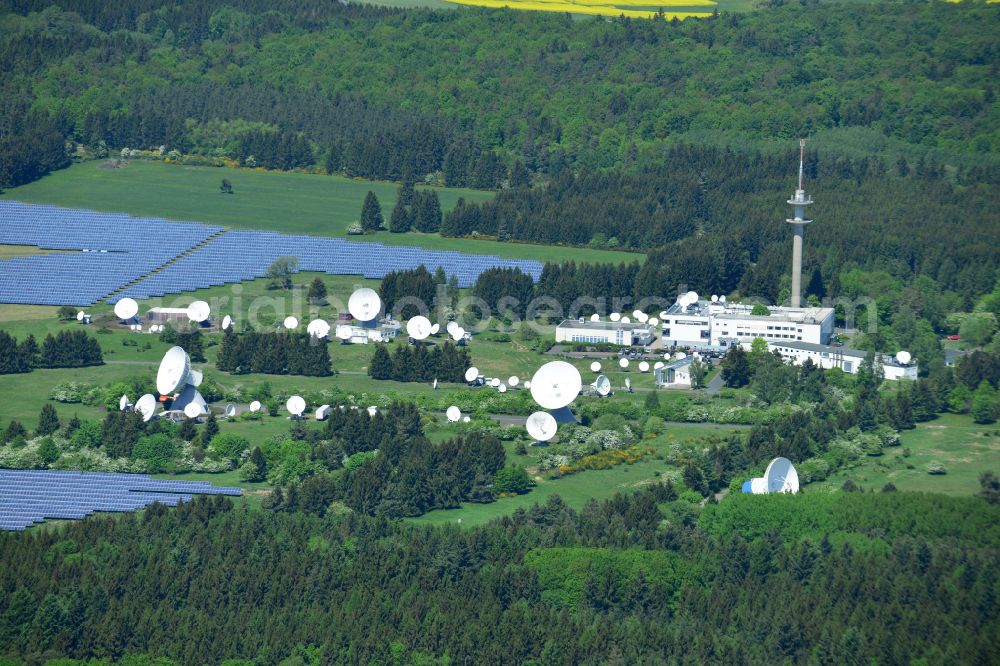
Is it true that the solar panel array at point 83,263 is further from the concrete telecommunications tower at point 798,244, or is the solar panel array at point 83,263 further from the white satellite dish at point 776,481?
the white satellite dish at point 776,481

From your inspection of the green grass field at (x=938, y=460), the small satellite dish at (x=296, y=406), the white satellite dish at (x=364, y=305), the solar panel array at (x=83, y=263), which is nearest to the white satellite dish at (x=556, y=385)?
the small satellite dish at (x=296, y=406)

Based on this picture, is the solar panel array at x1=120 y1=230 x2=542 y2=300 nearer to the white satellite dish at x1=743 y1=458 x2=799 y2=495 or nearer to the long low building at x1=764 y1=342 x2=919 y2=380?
the long low building at x1=764 y1=342 x2=919 y2=380

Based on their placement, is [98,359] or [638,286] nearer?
[98,359]

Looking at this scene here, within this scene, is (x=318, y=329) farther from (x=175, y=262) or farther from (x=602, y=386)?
(x=175, y=262)

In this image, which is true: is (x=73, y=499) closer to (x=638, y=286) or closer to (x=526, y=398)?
(x=526, y=398)

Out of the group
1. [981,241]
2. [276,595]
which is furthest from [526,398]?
[981,241]

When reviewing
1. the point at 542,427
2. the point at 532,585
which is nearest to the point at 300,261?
the point at 542,427
